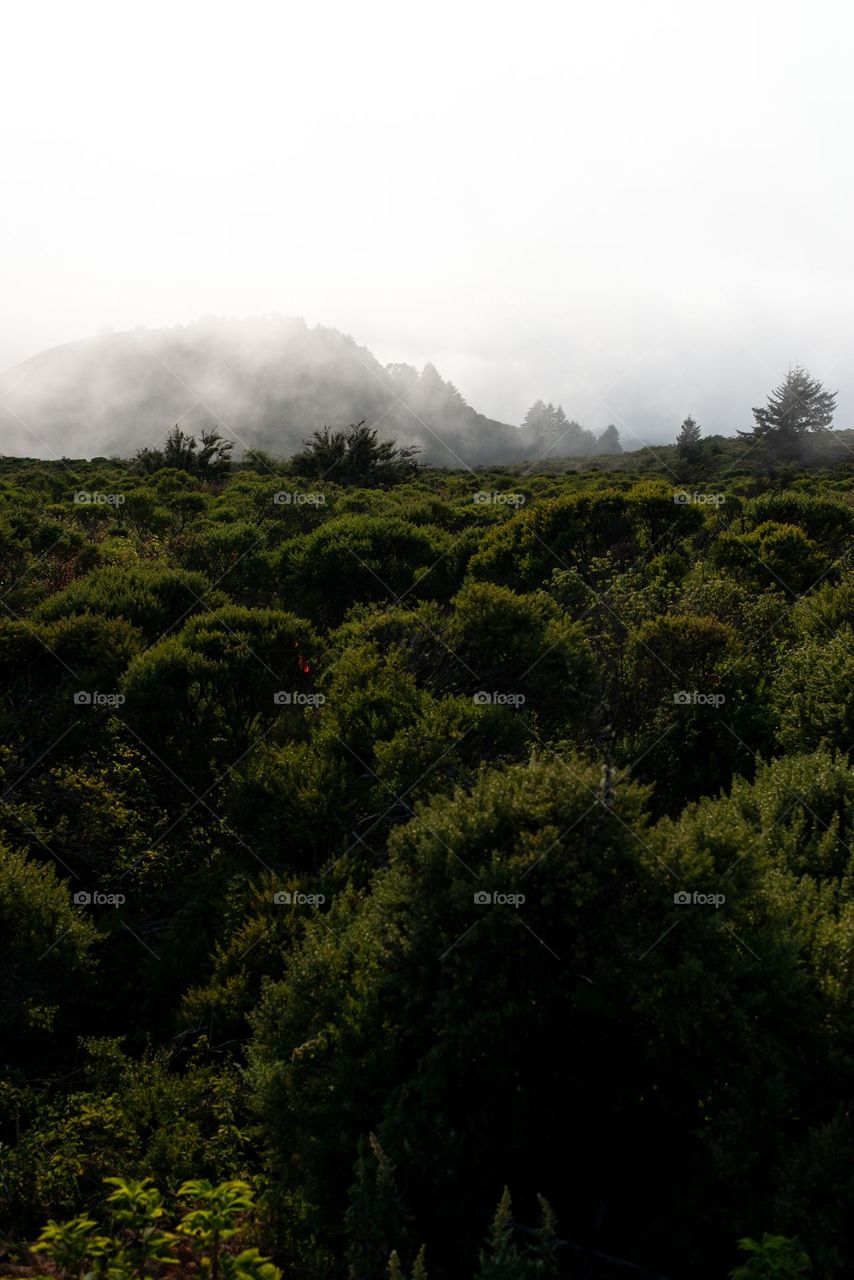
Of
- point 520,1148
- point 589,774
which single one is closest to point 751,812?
point 589,774

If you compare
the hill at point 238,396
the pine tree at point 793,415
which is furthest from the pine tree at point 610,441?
the pine tree at point 793,415

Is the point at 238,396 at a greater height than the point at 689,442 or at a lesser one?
greater

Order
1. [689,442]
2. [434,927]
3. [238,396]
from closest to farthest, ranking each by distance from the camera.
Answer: [434,927]
[689,442]
[238,396]

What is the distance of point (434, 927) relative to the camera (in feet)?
19.2

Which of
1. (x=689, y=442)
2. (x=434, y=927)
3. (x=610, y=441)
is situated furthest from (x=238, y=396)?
(x=434, y=927)

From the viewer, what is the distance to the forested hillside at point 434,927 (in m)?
5.39

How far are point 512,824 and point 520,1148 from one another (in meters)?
2.36

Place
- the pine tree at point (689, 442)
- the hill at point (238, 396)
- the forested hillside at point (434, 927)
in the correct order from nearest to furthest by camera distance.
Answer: the forested hillside at point (434, 927), the pine tree at point (689, 442), the hill at point (238, 396)

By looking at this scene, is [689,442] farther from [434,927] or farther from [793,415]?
[434,927]

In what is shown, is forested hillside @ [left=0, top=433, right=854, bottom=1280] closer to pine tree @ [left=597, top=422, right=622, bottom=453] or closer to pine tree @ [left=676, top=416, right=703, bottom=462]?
pine tree @ [left=676, top=416, right=703, bottom=462]

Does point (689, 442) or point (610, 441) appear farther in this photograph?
point (610, 441)

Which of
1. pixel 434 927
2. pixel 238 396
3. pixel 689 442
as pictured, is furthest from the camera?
pixel 238 396

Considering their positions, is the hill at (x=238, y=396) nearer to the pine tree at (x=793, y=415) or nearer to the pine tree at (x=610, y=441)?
the pine tree at (x=610, y=441)

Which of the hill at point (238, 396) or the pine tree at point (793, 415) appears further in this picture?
the hill at point (238, 396)
